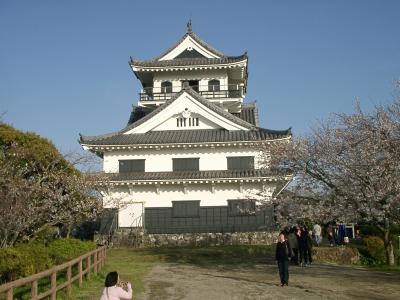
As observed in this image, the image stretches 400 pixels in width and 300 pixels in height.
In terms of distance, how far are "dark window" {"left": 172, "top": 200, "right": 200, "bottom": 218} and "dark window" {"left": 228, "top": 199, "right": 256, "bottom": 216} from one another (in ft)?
7.68

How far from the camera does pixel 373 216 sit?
671 inches

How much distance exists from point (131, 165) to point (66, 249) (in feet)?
54.1

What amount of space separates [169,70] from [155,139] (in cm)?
859

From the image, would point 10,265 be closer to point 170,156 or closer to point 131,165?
point 131,165

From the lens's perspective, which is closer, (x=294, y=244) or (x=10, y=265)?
(x=10, y=265)

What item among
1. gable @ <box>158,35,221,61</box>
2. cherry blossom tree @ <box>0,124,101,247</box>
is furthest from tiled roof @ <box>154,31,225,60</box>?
cherry blossom tree @ <box>0,124,101,247</box>

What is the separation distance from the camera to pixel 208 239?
31.4 m

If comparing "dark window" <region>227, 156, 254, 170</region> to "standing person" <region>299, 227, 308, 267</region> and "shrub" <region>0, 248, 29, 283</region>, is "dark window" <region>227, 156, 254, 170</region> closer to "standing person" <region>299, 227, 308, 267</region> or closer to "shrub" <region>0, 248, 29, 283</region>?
"standing person" <region>299, 227, 308, 267</region>

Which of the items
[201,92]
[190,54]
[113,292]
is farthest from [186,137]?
[113,292]

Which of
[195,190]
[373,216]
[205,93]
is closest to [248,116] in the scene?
[205,93]

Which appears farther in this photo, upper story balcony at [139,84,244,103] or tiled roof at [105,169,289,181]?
upper story balcony at [139,84,244,103]

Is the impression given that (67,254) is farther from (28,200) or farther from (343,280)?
(343,280)

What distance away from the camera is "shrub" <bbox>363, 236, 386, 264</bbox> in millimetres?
23555

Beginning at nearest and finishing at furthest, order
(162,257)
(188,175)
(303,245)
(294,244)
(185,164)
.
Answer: (294,244) < (303,245) < (162,257) < (188,175) < (185,164)
